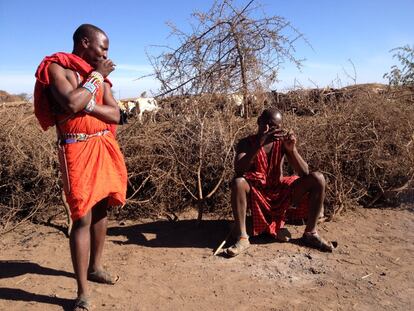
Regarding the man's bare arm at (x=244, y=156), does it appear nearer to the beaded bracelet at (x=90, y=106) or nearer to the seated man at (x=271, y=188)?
the seated man at (x=271, y=188)

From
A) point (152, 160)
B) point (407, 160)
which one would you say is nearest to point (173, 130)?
point (152, 160)

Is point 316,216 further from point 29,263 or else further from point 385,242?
point 29,263

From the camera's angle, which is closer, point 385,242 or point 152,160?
point 385,242

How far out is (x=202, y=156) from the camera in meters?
4.76

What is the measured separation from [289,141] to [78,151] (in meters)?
1.94

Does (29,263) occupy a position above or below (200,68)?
below

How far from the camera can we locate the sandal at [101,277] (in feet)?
10.3

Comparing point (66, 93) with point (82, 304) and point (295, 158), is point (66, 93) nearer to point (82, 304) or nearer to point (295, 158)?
point (82, 304)

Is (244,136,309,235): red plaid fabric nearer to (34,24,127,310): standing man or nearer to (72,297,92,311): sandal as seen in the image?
(34,24,127,310): standing man

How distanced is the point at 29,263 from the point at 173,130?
2.22m

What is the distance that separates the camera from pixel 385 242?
4.02 metres

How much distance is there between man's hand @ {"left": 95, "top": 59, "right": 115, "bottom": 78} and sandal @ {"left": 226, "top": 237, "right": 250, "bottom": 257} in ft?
5.97

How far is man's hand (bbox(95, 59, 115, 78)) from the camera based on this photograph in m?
2.69

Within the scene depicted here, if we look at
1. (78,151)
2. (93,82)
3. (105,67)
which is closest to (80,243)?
(78,151)
